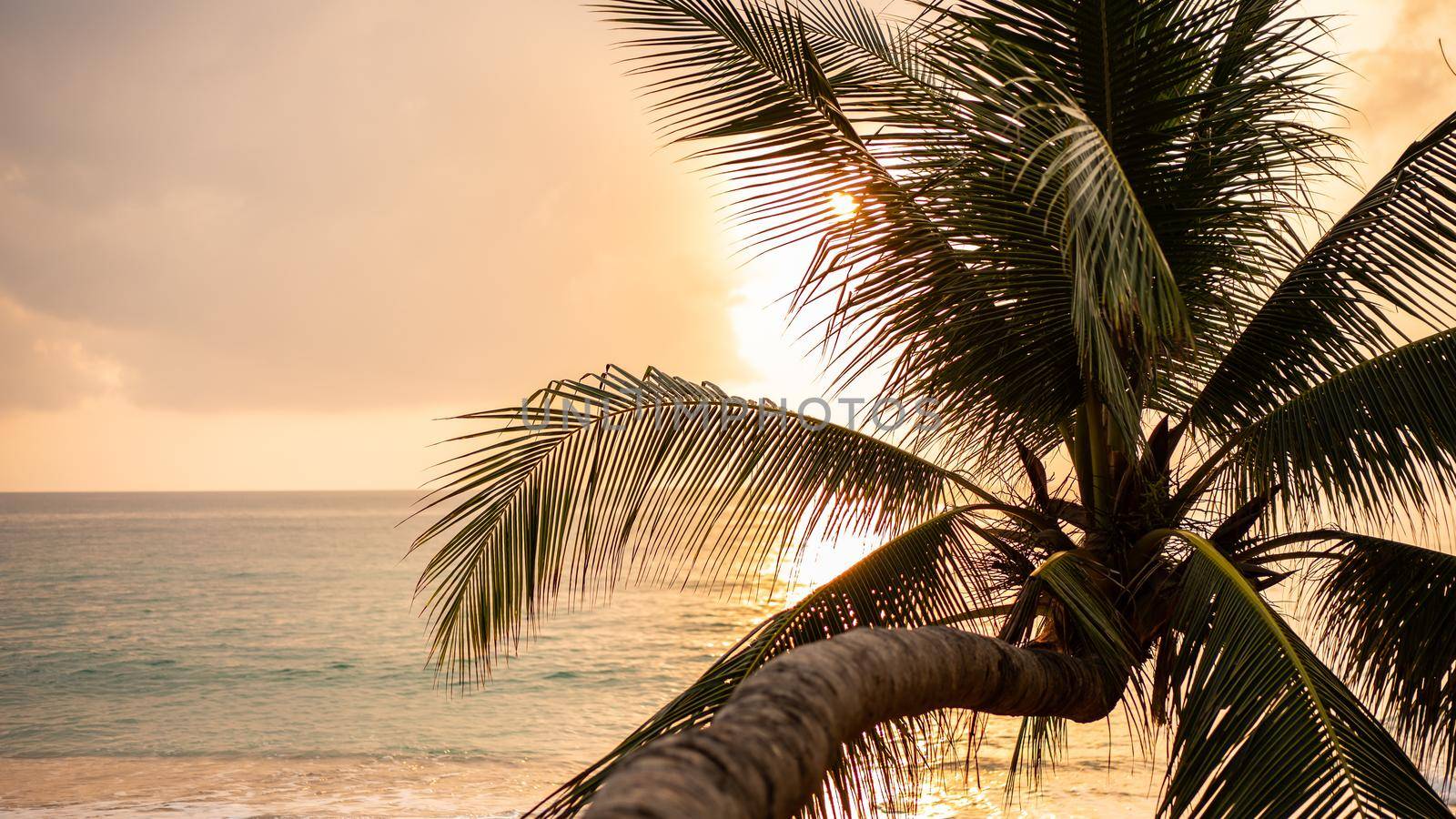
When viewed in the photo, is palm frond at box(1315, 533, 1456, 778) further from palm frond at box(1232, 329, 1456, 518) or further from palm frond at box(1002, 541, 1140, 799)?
palm frond at box(1002, 541, 1140, 799)

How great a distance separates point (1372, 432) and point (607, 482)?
10.5 feet

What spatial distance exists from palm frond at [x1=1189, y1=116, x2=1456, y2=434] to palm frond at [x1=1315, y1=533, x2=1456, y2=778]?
80cm

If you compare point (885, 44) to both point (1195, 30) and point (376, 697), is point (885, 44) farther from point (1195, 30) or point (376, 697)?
point (376, 697)

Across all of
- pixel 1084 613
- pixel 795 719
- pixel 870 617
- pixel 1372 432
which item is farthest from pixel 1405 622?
pixel 795 719

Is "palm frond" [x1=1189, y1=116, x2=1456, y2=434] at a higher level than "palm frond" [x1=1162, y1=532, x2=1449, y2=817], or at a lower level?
higher

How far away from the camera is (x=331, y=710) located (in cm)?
1777

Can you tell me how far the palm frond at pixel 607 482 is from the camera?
374 cm

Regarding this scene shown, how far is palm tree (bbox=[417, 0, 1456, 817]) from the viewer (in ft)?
11.5

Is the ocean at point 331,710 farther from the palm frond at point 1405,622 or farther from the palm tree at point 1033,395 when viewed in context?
the palm frond at point 1405,622

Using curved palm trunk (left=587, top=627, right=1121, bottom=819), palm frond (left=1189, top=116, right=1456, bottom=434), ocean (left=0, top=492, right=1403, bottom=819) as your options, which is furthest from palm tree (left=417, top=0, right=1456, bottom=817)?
curved palm trunk (left=587, top=627, right=1121, bottom=819)

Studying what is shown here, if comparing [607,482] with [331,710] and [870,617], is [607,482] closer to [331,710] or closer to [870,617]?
[870,617]

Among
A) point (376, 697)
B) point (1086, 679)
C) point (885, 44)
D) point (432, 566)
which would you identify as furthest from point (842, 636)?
point (376, 697)

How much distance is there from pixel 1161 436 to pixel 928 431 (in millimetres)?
1081

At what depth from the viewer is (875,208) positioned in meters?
3.98
